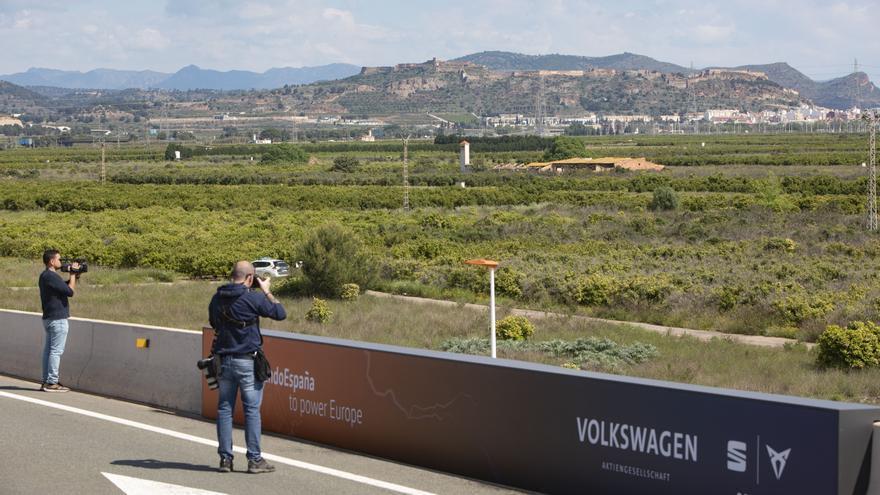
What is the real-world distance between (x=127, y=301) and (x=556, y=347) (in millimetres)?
13897

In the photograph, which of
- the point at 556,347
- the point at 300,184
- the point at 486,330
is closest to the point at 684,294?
the point at 486,330

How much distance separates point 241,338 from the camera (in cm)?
1038

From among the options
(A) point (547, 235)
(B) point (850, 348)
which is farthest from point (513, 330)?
(A) point (547, 235)

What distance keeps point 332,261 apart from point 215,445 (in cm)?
2191

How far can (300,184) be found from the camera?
328 ft

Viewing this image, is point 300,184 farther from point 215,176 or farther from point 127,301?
point 127,301

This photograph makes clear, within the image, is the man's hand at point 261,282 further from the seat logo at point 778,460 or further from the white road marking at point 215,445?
the seat logo at point 778,460

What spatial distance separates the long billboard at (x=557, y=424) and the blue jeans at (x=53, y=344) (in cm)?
311

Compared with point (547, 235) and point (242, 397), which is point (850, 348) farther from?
point (547, 235)

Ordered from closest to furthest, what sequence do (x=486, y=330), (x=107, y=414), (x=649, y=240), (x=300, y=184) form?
(x=107, y=414) < (x=486, y=330) < (x=649, y=240) < (x=300, y=184)

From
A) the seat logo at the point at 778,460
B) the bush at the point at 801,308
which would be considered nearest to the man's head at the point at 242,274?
the seat logo at the point at 778,460

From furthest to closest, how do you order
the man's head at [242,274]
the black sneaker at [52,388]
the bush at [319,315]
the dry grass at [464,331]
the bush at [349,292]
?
the bush at [349,292], the bush at [319,315], the dry grass at [464,331], the black sneaker at [52,388], the man's head at [242,274]

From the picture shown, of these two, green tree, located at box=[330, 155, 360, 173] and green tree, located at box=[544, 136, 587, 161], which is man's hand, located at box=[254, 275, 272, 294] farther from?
green tree, located at box=[544, 136, 587, 161]

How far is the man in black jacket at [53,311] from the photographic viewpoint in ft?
50.2
